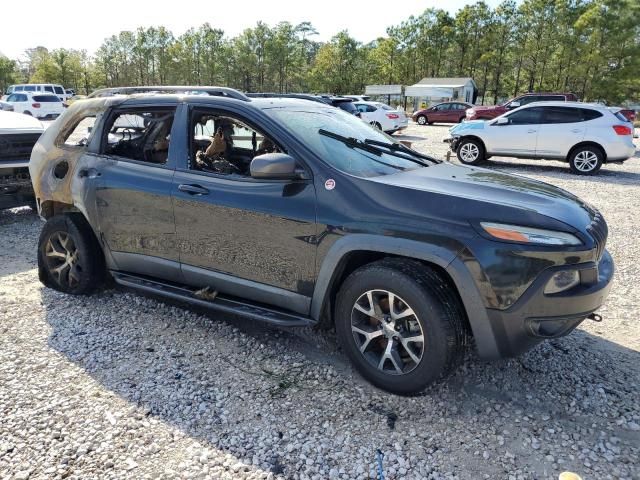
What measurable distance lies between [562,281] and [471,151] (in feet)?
37.8

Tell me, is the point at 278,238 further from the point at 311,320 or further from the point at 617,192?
the point at 617,192

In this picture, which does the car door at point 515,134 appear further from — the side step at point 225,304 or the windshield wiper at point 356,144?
the side step at point 225,304

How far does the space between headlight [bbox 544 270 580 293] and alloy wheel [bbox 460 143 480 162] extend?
447 inches

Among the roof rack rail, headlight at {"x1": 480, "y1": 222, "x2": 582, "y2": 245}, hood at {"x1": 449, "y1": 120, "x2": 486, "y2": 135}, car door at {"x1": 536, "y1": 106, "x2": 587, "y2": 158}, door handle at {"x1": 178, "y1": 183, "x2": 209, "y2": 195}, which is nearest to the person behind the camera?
headlight at {"x1": 480, "y1": 222, "x2": 582, "y2": 245}

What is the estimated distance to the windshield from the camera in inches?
127

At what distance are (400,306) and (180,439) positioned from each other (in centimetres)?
140

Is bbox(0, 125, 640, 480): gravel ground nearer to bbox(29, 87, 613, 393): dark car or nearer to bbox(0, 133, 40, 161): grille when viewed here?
bbox(29, 87, 613, 393): dark car

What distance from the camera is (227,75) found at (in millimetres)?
64875

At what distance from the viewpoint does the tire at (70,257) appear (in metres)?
4.22

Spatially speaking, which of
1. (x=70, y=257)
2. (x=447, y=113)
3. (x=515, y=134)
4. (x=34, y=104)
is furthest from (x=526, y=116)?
Answer: (x=34, y=104)

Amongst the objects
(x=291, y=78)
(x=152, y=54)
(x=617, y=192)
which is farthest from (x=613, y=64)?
(x=152, y=54)

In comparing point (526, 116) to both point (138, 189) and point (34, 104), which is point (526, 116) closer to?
point (138, 189)

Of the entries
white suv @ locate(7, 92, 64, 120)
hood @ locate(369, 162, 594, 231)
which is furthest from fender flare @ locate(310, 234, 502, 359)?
white suv @ locate(7, 92, 64, 120)

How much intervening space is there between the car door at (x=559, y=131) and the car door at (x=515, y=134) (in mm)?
163
